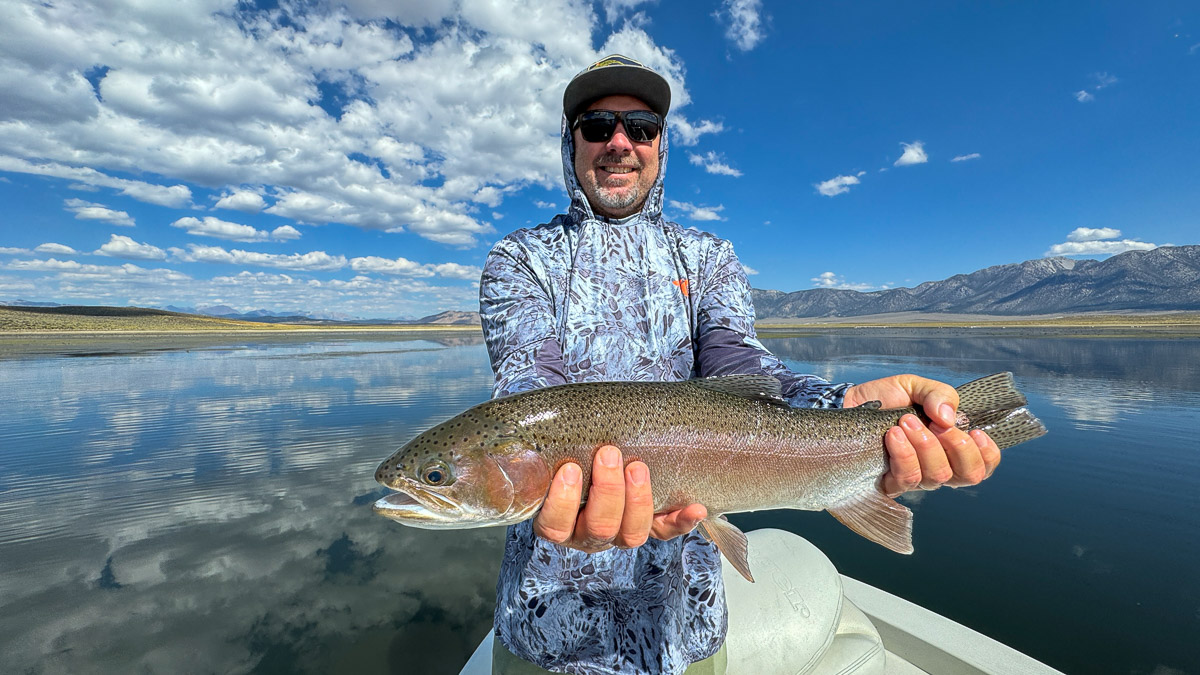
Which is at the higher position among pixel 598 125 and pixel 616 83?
pixel 616 83

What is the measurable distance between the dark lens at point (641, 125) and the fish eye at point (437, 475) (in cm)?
253

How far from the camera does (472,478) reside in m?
2.89

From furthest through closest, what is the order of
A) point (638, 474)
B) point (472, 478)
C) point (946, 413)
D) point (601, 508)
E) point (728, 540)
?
point (946, 413)
point (728, 540)
point (472, 478)
point (638, 474)
point (601, 508)

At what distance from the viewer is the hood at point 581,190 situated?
3.69 m

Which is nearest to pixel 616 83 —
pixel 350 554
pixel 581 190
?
pixel 581 190

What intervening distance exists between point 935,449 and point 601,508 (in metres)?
2.06

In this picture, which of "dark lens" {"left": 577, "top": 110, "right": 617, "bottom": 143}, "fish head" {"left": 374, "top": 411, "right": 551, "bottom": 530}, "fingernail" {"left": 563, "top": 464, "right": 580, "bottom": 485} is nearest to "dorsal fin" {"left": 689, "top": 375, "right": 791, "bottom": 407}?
"fingernail" {"left": 563, "top": 464, "right": 580, "bottom": 485}

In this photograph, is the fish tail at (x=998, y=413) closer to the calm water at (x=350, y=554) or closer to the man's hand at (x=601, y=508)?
the man's hand at (x=601, y=508)

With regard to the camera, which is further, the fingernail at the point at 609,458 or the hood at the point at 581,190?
the hood at the point at 581,190

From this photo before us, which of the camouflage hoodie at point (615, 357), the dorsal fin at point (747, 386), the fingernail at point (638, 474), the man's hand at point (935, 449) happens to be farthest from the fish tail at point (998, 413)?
the fingernail at point (638, 474)

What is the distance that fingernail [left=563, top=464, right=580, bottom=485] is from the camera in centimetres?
275

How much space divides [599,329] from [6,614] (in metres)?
9.94

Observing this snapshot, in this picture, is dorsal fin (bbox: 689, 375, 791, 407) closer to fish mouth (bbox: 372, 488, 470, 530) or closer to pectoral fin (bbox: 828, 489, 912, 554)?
pectoral fin (bbox: 828, 489, 912, 554)

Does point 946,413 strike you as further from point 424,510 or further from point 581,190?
point 424,510
